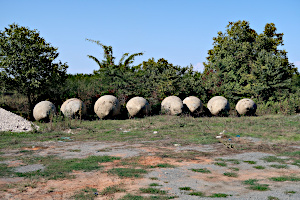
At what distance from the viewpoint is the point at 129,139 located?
1262 centimetres

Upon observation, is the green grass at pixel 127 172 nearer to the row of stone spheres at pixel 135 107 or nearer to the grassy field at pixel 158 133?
the grassy field at pixel 158 133

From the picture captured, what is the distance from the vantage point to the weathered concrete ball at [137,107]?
2039cm

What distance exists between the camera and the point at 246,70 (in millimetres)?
30312

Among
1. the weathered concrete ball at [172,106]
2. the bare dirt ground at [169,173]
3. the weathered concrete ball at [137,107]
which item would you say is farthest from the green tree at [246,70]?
the bare dirt ground at [169,173]

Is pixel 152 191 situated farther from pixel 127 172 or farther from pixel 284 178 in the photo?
pixel 284 178

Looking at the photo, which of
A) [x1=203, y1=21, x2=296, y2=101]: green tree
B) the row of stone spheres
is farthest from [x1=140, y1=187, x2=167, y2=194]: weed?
[x1=203, y1=21, x2=296, y2=101]: green tree

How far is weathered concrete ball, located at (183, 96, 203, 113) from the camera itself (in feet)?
71.1

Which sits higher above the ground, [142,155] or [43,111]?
[43,111]

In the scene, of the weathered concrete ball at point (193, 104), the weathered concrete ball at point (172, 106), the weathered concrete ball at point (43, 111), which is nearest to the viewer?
the weathered concrete ball at point (43, 111)

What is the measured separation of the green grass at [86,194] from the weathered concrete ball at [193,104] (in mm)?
15975

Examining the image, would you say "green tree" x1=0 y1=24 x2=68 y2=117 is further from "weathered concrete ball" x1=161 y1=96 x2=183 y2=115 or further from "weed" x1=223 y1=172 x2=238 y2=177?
"weed" x1=223 y1=172 x2=238 y2=177

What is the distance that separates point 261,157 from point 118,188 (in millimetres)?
4940

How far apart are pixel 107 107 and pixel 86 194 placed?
14185 millimetres

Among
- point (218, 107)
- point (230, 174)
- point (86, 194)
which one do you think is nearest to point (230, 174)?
point (230, 174)
